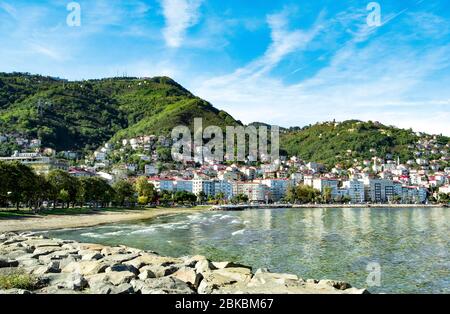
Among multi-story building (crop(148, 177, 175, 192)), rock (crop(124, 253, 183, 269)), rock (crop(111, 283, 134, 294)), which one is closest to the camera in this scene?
rock (crop(111, 283, 134, 294))

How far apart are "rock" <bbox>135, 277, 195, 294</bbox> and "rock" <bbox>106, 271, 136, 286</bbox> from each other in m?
0.65

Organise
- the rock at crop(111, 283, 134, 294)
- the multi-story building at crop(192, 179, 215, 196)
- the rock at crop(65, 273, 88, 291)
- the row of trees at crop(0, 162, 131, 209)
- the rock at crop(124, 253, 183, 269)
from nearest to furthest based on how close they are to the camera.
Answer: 1. the rock at crop(111, 283, 134, 294)
2. the rock at crop(65, 273, 88, 291)
3. the rock at crop(124, 253, 183, 269)
4. the row of trees at crop(0, 162, 131, 209)
5. the multi-story building at crop(192, 179, 215, 196)

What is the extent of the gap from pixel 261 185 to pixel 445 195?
76.3 m

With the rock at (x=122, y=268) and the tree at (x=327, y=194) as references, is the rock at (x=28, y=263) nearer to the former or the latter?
the rock at (x=122, y=268)

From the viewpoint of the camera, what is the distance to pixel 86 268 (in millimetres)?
16234

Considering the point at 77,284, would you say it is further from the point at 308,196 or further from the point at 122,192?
the point at 308,196

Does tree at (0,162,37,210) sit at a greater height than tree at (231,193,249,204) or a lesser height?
greater

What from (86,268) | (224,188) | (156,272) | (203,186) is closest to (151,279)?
(156,272)

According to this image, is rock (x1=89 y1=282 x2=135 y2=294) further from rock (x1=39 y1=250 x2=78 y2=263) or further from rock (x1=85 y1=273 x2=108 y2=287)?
rock (x1=39 y1=250 x2=78 y2=263)

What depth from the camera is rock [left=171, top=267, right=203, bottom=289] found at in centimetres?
1490

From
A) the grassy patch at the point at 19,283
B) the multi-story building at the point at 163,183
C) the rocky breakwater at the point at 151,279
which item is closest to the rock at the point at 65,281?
the rocky breakwater at the point at 151,279

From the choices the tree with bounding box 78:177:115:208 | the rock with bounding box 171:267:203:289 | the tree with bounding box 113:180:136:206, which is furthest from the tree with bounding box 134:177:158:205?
the rock with bounding box 171:267:203:289
